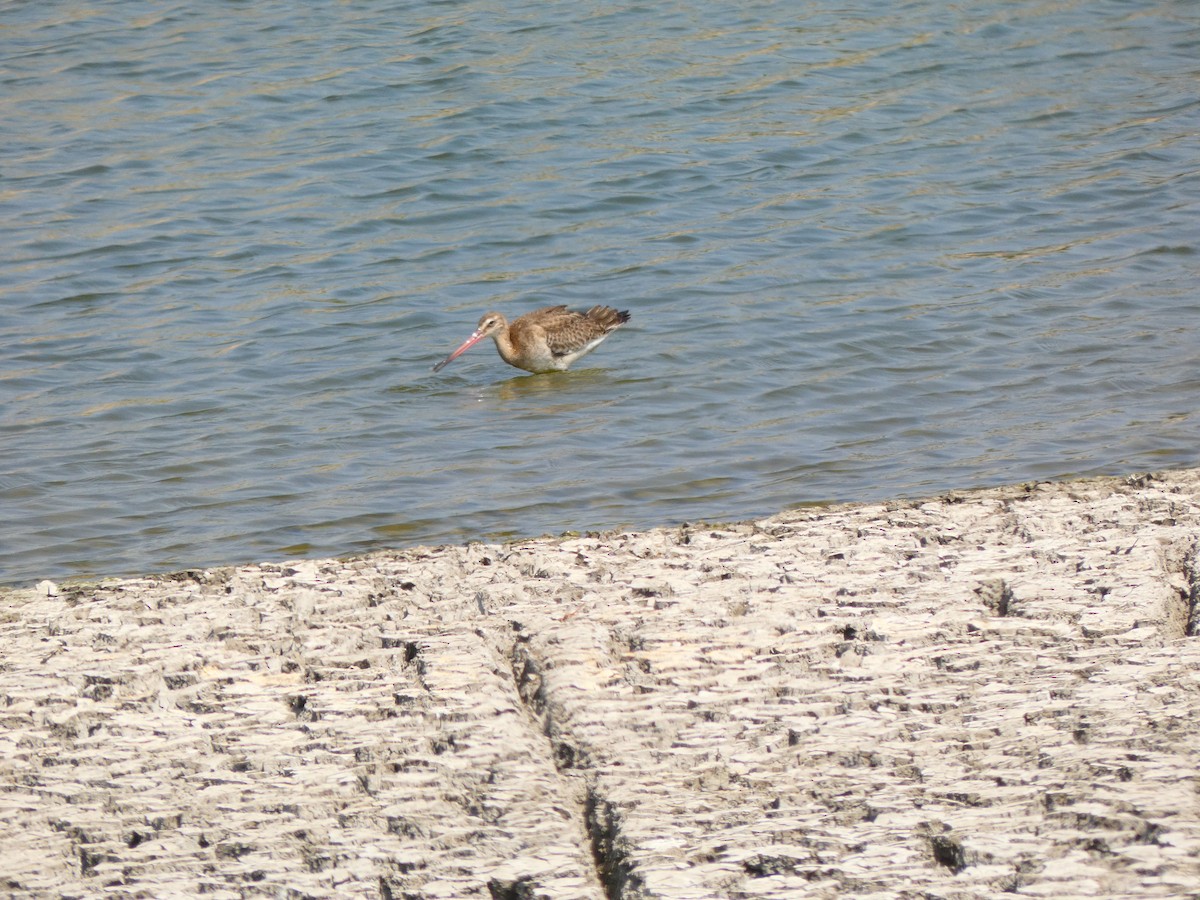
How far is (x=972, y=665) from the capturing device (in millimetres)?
3545

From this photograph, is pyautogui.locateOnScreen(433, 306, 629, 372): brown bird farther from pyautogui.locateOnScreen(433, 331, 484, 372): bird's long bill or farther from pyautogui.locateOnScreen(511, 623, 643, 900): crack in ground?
pyautogui.locateOnScreen(511, 623, 643, 900): crack in ground

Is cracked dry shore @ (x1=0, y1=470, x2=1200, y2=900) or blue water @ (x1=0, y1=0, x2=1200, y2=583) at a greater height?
blue water @ (x1=0, y1=0, x2=1200, y2=583)

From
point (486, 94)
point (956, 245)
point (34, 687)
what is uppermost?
point (486, 94)

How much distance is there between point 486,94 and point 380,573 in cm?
971

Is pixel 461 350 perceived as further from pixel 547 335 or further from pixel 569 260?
pixel 569 260

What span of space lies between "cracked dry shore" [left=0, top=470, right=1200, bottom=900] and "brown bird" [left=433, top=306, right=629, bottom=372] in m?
4.60

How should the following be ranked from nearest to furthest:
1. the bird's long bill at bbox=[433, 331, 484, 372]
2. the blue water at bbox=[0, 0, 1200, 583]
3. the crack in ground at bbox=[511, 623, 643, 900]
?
the crack in ground at bbox=[511, 623, 643, 900], the blue water at bbox=[0, 0, 1200, 583], the bird's long bill at bbox=[433, 331, 484, 372]

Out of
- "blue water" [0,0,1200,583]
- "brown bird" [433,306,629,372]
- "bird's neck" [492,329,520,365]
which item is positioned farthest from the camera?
"bird's neck" [492,329,520,365]

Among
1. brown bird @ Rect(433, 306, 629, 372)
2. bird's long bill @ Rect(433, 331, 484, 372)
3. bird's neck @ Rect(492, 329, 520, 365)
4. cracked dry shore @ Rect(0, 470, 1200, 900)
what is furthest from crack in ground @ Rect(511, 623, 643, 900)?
bird's neck @ Rect(492, 329, 520, 365)

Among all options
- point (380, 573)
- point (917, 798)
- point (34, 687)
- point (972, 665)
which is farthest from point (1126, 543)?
point (34, 687)

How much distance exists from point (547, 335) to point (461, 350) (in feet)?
1.72

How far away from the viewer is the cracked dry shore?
290 cm

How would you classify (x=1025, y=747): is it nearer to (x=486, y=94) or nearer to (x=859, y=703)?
(x=859, y=703)

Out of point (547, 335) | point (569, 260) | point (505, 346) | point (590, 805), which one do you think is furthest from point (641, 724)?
point (569, 260)
